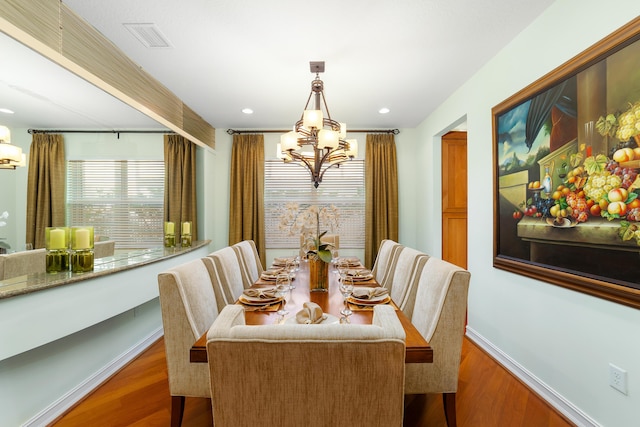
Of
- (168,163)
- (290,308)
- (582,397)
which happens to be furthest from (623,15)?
(168,163)

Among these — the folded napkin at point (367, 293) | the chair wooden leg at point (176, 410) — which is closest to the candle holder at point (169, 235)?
the chair wooden leg at point (176, 410)

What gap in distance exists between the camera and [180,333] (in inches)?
59.8

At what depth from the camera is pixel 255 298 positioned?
181cm

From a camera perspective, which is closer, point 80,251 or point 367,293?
point 367,293

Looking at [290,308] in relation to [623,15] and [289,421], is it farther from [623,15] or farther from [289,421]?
[623,15]

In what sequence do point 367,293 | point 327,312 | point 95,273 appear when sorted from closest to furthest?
1. point 327,312
2. point 367,293
3. point 95,273

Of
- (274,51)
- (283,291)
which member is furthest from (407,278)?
(274,51)

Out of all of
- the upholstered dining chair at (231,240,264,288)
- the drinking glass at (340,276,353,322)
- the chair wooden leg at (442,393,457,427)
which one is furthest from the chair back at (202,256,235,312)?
the chair wooden leg at (442,393,457,427)

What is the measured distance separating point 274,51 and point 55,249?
6.99 ft

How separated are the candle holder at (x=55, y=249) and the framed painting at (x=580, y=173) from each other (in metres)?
3.17

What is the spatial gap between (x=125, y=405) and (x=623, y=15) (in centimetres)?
364

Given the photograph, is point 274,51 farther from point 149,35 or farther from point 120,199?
point 120,199

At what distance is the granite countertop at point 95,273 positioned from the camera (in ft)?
5.14

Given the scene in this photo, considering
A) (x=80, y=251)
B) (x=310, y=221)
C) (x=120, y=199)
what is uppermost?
(x=120, y=199)
